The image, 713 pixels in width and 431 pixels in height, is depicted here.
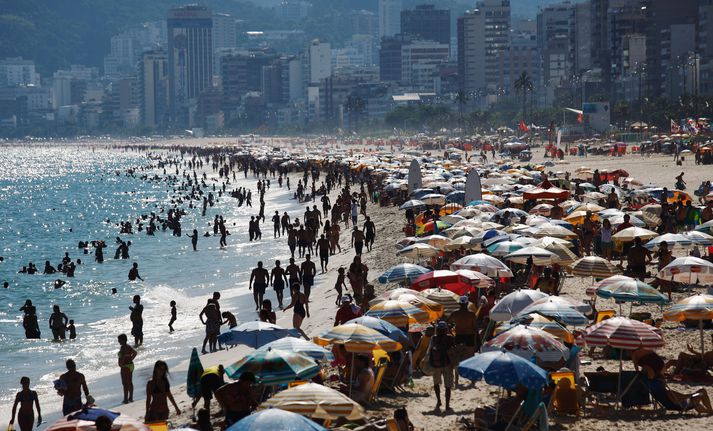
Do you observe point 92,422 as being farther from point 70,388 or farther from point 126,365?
point 126,365

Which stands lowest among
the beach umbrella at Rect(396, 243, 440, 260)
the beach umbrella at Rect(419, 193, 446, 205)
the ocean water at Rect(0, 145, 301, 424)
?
the ocean water at Rect(0, 145, 301, 424)

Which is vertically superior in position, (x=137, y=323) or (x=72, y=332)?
(x=137, y=323)

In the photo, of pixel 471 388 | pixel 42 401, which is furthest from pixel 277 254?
pixel 471 388

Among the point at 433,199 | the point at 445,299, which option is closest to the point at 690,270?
the point at 445,299

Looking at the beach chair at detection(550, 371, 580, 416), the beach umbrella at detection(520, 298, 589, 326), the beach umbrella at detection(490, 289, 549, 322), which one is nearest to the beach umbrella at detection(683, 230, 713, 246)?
the beach umbrella at detection(490, 289, 549, 322)

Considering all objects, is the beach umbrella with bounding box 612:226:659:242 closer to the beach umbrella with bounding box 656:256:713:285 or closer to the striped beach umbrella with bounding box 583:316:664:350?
the beach umbrella with bounding box 656:256:713:285

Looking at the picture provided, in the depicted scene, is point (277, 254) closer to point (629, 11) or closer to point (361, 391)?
point (361, 391)
